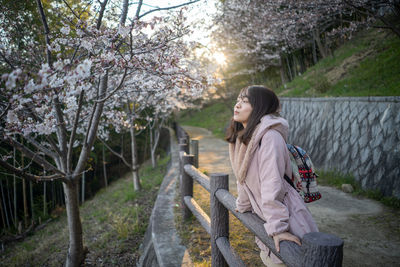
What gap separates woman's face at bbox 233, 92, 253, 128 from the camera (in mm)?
1828

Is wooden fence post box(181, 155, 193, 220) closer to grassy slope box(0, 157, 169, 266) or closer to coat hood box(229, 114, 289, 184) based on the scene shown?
grassy slope box(0, 157, 169, 266)

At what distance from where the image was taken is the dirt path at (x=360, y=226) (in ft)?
9.07

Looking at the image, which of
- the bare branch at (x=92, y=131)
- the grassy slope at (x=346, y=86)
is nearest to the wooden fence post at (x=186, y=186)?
the grassy slope at (x=346, y=86)

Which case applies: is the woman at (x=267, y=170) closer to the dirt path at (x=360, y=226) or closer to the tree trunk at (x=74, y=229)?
the dirt path at (x=360, y=226)

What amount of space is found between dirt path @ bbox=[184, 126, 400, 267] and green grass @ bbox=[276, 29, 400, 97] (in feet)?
8.41

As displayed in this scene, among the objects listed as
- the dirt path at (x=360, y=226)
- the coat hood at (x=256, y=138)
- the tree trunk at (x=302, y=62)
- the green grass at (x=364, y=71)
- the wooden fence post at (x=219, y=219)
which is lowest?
the dirt path at (x=360, y=226)

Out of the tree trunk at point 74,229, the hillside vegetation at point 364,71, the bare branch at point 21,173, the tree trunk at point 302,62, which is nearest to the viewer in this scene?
the bare branch at point 21,173

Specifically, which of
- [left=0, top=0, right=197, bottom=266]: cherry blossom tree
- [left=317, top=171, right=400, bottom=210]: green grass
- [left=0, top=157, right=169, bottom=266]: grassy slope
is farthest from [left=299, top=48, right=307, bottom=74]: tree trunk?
[left=0, top=0, right=197, bottom=266]: cherry blossom tree

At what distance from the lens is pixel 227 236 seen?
7.97 feet

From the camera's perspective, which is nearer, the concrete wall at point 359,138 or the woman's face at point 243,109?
the woman's face at point 243,109

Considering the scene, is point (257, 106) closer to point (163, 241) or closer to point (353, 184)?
point (163, 241)

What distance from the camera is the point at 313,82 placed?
9.20m

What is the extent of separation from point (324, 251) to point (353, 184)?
441cm

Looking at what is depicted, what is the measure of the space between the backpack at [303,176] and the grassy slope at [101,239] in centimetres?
312
